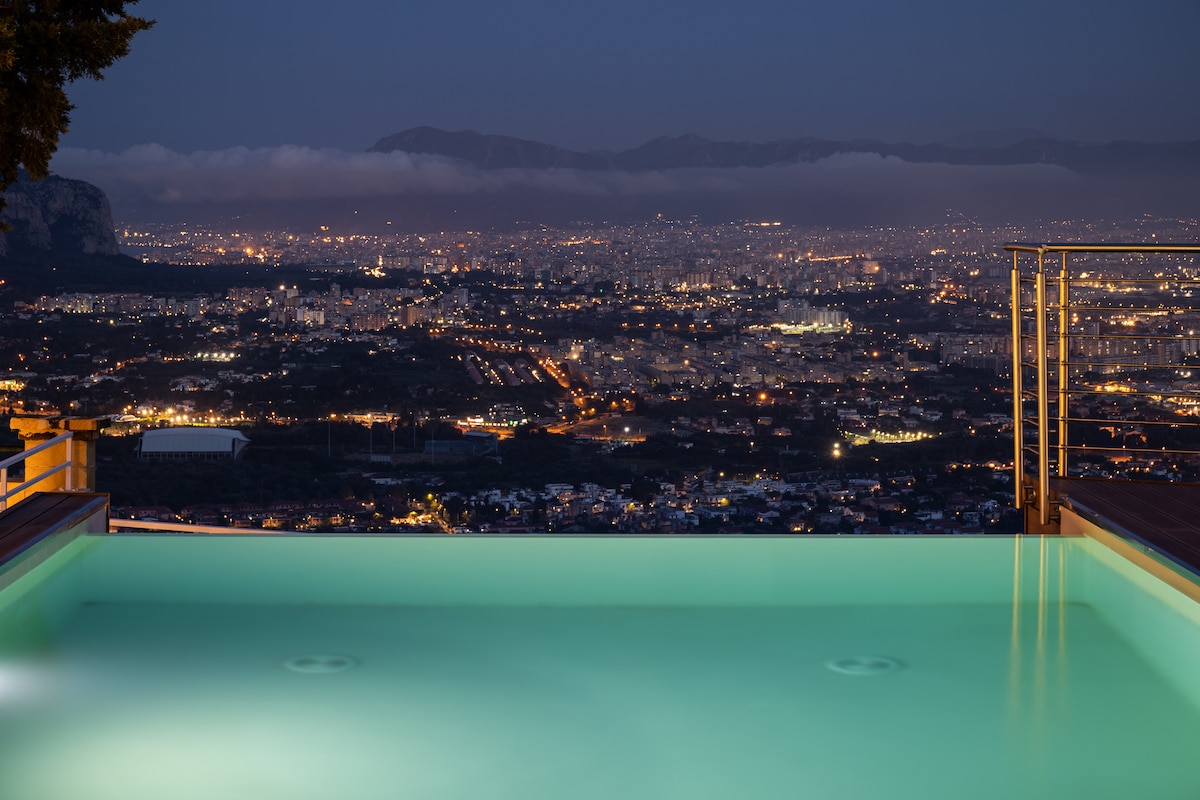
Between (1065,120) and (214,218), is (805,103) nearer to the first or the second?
(1065,120)

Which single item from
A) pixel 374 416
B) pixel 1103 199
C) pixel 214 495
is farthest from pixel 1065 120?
pixel 214 495

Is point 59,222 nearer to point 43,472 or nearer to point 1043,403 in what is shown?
point 43,472

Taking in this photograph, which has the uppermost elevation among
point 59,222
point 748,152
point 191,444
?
point 748,152

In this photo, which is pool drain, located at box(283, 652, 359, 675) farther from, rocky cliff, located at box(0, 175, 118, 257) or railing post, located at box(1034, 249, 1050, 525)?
rocky cliff, located at box(0, 175, 118, 257)

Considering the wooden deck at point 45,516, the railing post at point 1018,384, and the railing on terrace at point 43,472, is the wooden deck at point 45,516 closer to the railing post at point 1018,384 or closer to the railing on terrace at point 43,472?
the railing on terrace at point 43,472

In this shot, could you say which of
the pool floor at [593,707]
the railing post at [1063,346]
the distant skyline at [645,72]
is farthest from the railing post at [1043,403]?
the distant skyline at [645,72]

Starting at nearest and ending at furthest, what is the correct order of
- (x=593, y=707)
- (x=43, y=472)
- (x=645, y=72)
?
(x=593, y=707) → (x=43, y=472) → (x=645, y=72)

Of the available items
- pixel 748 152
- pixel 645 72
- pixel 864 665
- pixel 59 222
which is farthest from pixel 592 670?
pixel 645 72

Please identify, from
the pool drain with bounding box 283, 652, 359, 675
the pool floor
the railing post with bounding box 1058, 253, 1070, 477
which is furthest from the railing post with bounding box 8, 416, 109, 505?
the railing post with bounding box 1058, 253, 1070, 477
